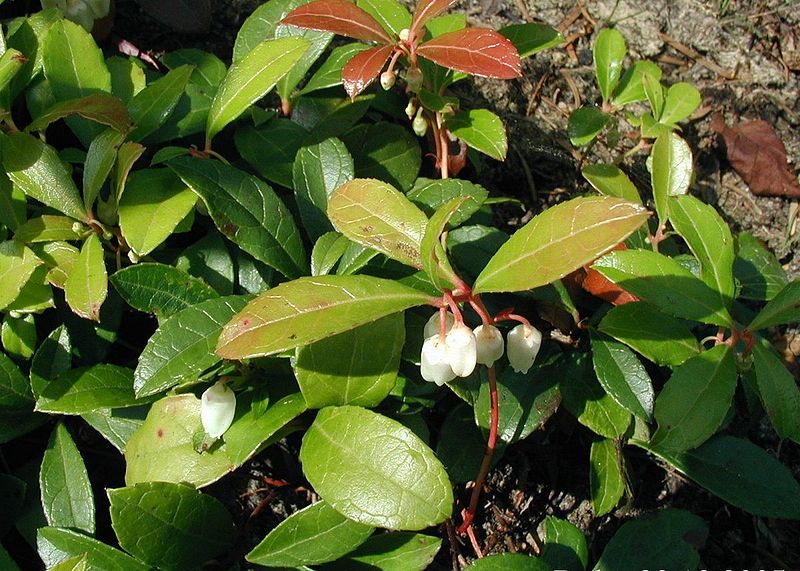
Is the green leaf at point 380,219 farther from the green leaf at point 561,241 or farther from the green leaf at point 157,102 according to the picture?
the green leaf at point 157,102

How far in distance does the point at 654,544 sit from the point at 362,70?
3.27 feet

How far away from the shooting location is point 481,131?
5.21 feet

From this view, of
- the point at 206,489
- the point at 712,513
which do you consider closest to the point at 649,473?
the point at 712,513

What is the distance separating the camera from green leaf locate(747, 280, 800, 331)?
1254 mm

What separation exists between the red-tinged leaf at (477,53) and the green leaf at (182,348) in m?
0.57

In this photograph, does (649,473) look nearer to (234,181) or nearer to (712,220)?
(712,220)

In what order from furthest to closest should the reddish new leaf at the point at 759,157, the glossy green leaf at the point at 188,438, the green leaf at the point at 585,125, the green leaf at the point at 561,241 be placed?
the reddish new leaf at the point at 759,157
the green leaf at the point at 585,125
the glossy green leaf at the point at 188,438
the green leaf at the point at 561,241

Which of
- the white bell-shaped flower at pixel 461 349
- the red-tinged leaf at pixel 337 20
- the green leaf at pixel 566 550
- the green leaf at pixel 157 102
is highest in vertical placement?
the red-tinged leaf at pixel 337 20

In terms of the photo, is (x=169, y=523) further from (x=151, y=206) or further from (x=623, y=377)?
(x=623, y=377)

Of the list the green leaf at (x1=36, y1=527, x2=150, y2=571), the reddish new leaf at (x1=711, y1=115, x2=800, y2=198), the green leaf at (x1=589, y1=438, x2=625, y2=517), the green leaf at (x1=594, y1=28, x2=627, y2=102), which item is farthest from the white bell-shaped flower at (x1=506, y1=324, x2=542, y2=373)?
the reddish new leaf at (x1=711, y1=115, x2=800, y2=198)

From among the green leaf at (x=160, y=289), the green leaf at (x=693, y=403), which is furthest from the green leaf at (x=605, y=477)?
the green leaf at (x=160, y=289)

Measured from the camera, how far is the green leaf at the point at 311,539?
51.5 inches

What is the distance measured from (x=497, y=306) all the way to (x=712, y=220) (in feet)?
1.37

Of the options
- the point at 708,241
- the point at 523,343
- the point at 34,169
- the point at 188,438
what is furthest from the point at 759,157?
the point at 34,169
